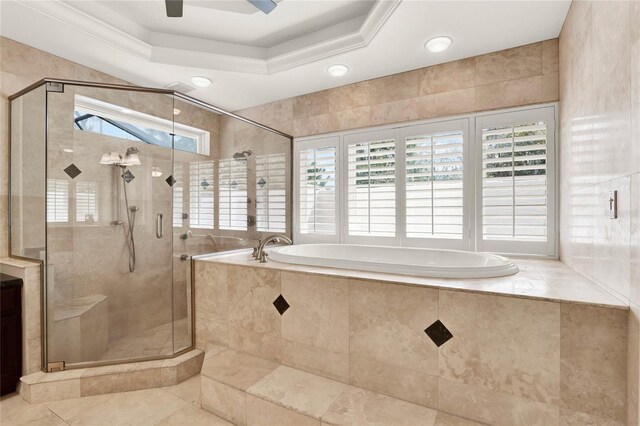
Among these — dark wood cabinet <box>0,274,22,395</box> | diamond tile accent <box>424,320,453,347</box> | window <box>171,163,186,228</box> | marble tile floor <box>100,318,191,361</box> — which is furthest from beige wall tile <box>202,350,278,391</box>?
dark wood cabinet <box>0,274,22,395</box>

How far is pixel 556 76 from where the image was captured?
83.4 inches

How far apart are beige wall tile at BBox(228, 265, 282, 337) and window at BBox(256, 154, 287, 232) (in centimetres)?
102

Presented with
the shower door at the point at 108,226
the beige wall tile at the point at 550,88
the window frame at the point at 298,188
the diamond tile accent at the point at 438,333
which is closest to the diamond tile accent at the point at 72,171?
the shower door at the point at 108,226

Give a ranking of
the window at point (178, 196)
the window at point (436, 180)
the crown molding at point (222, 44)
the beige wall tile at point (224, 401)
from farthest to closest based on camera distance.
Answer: the window at point (436, 180) < the window at point (178, 196) < the crown molding at point (222, 44) < the beige wall tile at point (224, 401)

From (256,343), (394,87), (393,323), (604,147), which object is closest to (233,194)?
(256,343)

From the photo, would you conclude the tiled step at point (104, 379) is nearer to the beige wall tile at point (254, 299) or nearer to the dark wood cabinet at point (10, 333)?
the dark wood cabinet at point (10, 333)

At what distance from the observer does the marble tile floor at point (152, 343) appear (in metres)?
2.04

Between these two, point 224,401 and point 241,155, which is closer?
point 224,401

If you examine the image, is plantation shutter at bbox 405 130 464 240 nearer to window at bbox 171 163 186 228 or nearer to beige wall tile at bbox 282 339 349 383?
beige wall tile at bbox 282 339 349 383

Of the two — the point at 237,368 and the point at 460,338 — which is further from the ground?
the point at 460,338

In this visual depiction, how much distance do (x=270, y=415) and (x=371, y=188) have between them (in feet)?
6.43

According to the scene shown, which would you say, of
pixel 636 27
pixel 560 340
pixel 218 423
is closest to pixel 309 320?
pixel 218 423

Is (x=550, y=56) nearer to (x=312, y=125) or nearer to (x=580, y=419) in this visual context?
(x=312, y=125)

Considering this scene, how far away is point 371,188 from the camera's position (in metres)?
2.79
